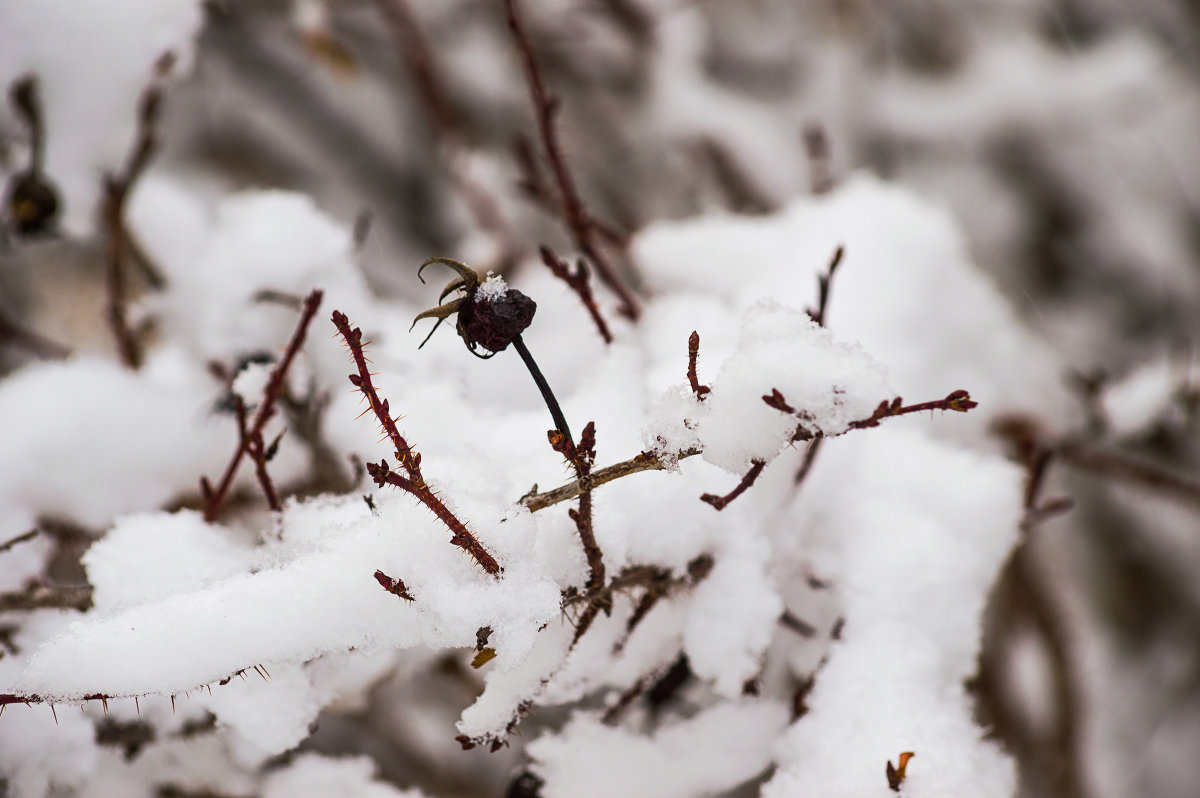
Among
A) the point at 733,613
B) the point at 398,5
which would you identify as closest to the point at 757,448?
the point at 733,613

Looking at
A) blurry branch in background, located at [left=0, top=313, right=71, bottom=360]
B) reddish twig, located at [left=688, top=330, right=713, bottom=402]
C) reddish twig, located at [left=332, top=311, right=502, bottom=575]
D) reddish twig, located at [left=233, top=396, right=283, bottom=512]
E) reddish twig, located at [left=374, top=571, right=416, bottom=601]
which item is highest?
blurry branch in background, located at [left=0, top=313, right=71, bottom=360]

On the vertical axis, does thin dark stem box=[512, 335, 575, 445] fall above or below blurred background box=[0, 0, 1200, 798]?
below

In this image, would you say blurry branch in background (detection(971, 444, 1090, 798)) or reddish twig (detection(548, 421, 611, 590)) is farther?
blurry branch in background (detection(971, 444, 1090, 798))

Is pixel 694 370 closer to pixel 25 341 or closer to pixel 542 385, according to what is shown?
pixel 542 385

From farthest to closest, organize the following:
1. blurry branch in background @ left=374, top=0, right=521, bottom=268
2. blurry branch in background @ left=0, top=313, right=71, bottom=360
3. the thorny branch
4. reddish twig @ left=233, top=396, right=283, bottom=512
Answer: blurry branch in background @ left=374, top=0, right=521, bottom=268
the thorny branch
blurry branch in background @ left=0, top=313, right=71, bottom=360
reddish twig @ left=233, top=396, right=283, bottom=512

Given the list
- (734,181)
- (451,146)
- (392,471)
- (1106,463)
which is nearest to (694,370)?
(392,471)

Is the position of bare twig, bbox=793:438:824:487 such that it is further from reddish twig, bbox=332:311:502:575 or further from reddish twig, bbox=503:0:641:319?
reddish twig, bbox=332:311:502:575

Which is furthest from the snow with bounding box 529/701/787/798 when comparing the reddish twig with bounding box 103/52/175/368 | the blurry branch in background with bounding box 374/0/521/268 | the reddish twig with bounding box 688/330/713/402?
the blurry branch in background with bounding box 374/0/521/268
